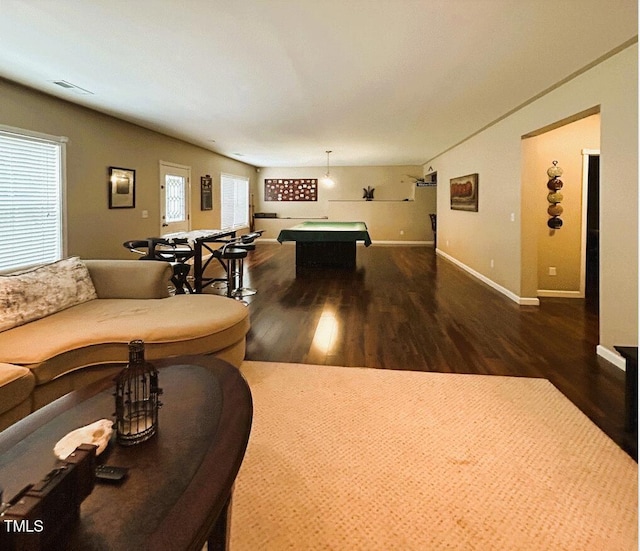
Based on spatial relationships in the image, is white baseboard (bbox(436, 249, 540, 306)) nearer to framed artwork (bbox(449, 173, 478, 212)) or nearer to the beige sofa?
framed artwork (bbox(449, 173, 478, 212))

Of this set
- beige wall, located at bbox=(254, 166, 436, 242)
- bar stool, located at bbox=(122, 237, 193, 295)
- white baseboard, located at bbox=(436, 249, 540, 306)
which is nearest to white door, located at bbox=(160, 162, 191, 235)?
bar stool, located at bbox=(122, 237, 193, 295)

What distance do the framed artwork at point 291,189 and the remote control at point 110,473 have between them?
485 inches

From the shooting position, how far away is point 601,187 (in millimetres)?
3324

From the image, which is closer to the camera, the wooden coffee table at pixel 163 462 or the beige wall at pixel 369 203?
the wooden coffee table at pixel 163 462

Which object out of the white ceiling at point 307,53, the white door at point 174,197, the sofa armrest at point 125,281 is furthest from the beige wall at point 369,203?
the sofa armrest at point 125,281

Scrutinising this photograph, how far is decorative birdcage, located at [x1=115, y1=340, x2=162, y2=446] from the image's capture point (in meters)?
1.21

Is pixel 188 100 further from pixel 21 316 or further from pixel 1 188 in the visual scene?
pixel 21 316

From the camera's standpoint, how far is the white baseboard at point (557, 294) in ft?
17.6

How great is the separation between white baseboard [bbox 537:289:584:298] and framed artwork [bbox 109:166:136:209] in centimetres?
601

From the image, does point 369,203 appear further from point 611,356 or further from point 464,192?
point 611,356

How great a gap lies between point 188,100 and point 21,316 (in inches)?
127

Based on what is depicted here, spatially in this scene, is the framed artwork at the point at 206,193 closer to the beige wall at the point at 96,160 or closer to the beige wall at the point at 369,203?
the beige wall at the point at 96,160

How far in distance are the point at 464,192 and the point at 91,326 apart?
662cm

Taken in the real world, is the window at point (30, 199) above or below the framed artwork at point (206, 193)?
below
